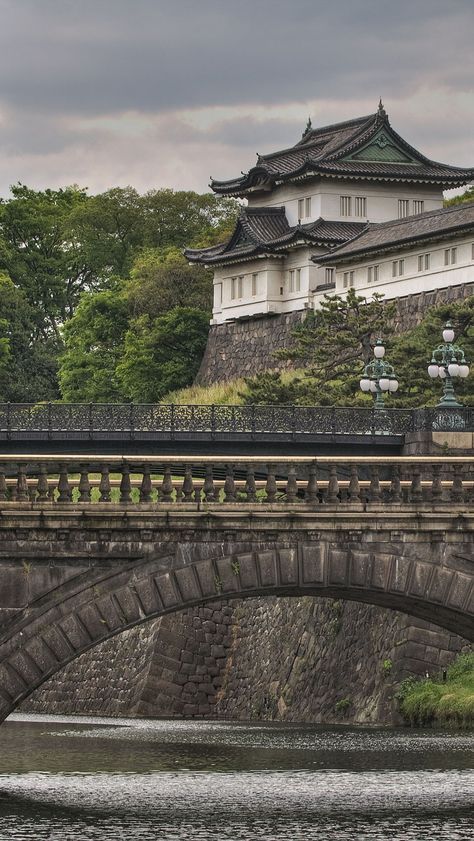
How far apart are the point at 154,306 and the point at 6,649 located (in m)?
89.9

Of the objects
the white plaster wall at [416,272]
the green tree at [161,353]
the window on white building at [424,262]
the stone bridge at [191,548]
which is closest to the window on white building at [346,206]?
the green tree at [161,353]

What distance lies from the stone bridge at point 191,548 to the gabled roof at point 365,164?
83.9m

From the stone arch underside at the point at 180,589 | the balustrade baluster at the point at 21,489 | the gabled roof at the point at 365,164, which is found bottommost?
the stone arch underside at the point at 180,589

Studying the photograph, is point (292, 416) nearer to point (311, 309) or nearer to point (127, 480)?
point (127, 480)

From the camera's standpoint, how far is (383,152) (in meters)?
126

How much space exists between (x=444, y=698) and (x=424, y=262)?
51.6 metres

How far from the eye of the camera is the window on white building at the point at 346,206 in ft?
409

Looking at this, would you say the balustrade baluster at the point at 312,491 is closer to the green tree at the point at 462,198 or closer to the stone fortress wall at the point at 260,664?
the stone fortress wall at the point at 260,664

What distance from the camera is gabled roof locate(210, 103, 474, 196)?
405 ft

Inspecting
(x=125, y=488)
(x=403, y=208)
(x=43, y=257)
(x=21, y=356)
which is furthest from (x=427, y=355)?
(x=43, y=257)

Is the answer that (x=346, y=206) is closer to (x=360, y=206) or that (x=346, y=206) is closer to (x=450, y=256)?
(x=360, y=206)

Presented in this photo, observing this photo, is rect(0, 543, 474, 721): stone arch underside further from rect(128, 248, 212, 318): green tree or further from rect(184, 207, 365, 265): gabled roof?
rect(128, 248, 212, 318): green tree

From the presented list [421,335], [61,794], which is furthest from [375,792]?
[421,335]

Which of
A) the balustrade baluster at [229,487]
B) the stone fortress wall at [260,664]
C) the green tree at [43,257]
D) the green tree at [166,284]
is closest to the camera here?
the balustrade baluster at [229,487]
